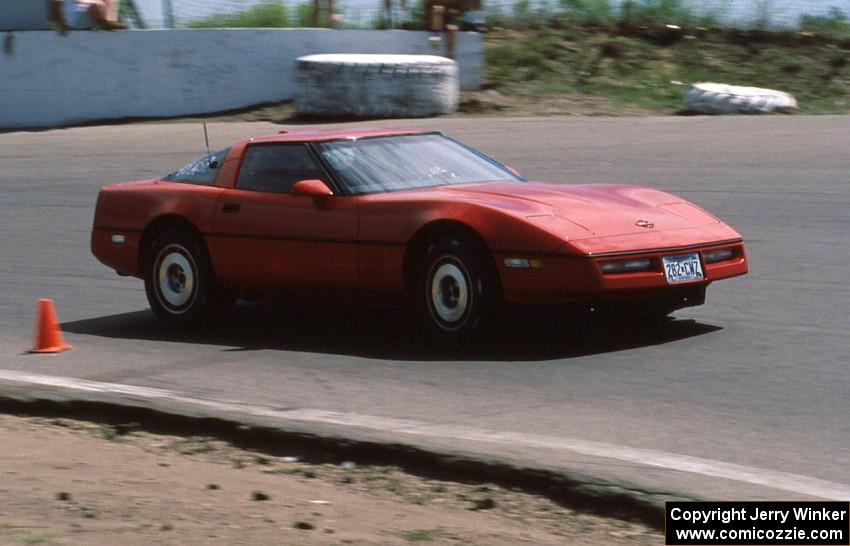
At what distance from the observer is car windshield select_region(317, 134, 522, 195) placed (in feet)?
29.1

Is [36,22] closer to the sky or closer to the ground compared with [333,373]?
closer to the sky

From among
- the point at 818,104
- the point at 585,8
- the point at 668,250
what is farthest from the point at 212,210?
the point at 585,8

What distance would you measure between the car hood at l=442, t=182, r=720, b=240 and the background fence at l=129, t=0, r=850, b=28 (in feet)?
48.6

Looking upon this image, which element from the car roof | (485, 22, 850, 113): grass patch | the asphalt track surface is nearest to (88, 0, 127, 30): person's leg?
(485, 22, 850, 113): grass patch

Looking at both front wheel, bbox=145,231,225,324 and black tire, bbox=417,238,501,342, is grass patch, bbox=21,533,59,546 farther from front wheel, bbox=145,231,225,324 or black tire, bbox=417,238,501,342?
front wheel, bbox=145,231,225,324

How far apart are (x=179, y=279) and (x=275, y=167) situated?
39.4 inches

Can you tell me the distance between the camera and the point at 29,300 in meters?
11.0

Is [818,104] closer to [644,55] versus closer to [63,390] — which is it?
[644,55]

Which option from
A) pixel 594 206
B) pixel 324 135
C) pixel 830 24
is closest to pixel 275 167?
pixel 324 135

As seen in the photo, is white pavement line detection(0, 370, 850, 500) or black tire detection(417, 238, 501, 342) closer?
white pavement line detection(0, 370, 850, 500)

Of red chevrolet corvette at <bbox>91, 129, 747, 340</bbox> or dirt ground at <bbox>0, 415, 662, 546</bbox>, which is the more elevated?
red chevrolet corvette at <bbox>91, 129, 747, 340</bbox>

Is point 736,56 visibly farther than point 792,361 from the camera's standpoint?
Yes

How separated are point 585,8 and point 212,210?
16.8 meters

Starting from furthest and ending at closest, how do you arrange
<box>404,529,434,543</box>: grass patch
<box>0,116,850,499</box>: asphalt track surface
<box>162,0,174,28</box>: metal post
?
<box>162,0,174,28</box>: metal post
<box>0,116,850,499</box>: asphalt track surface
<box>404,529,434,543</box>: grass patch
